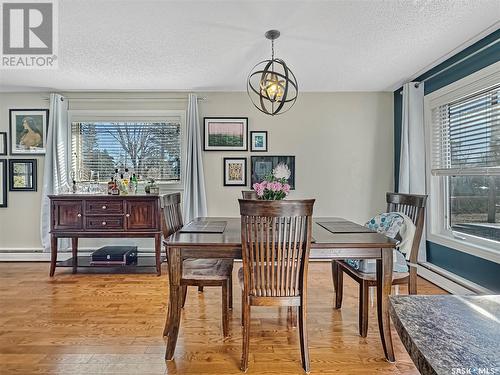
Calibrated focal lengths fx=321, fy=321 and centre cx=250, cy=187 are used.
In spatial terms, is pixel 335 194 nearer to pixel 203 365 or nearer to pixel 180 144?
pixel 180 144

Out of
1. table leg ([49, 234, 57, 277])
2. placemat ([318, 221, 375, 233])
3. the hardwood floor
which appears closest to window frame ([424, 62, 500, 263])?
the hardwood floor

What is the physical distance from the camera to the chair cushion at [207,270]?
233 cm

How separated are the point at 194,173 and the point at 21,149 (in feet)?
8.38

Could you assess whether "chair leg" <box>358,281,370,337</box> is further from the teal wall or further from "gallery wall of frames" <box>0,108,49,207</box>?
"gallery wall of frames" <box>0,108,49,207</box>

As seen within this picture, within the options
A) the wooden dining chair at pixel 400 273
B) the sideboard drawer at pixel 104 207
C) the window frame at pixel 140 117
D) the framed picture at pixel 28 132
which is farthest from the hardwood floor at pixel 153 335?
the framed picture at pixel 28 132

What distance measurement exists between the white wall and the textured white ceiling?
17.5 inches

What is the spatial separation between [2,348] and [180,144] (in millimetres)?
3087

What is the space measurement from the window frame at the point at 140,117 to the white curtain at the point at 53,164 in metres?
0.16

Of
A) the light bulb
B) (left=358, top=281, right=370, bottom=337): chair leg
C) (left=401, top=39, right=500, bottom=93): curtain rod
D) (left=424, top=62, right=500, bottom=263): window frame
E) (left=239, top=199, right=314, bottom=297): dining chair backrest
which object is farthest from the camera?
(left=424, top=62, right=500, bottom=263): window frame

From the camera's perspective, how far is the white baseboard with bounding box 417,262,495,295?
3.00 metres

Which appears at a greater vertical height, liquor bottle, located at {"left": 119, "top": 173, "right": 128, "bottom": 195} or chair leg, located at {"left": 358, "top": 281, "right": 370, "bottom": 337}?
liquor bottle, located at {"left": 119, "top": 173, "right": 128, "bottom": 195}

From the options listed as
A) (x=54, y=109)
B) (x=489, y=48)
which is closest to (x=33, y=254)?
(x=54, y=109)

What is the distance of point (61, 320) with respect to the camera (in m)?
2.68

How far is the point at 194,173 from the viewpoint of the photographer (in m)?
4.45
